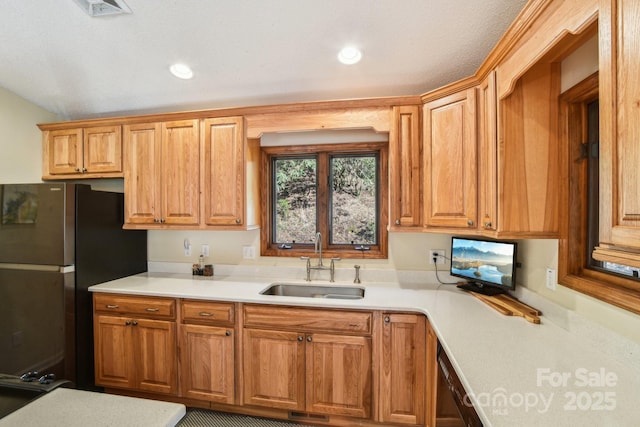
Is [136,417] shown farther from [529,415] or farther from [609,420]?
[609,420]

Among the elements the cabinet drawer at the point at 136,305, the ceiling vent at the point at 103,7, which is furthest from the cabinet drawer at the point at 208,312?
the ceiling vent at the point at 103,7

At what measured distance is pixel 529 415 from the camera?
83cm

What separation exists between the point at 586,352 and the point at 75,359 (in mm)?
3099

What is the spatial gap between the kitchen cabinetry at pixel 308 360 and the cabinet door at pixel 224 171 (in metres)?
0.78

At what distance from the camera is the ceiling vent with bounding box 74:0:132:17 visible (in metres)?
1.64

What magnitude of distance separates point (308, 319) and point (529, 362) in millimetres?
1192

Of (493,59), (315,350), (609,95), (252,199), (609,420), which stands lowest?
(315,350)

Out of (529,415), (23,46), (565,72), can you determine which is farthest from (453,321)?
(23,46)

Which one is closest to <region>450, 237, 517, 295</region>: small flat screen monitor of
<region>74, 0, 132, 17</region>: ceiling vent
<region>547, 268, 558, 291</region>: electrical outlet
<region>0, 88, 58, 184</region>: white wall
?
<region>547, 268, 558, 291</region>: electrical outlet

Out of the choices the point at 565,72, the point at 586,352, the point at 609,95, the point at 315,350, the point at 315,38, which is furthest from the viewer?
the point at 315,350

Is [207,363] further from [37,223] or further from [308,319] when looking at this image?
[37,223]

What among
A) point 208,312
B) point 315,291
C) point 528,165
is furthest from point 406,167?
point 208,312

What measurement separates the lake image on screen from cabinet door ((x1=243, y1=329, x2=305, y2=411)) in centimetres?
127

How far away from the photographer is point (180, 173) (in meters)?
2.36
